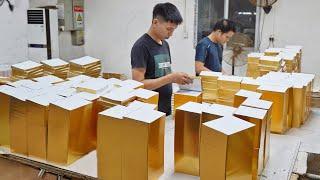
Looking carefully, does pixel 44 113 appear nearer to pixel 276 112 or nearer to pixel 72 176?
pixel 72 176

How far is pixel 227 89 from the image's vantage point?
1.89 meters

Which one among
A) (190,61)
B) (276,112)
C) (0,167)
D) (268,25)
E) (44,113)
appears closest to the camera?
(44,113)

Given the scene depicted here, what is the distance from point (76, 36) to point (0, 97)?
427 cm

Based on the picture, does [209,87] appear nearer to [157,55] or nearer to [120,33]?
[157,55]

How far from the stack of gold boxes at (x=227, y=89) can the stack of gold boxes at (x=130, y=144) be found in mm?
719

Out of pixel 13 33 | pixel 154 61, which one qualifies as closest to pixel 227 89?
pixel 154 61

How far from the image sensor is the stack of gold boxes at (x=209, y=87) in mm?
1929

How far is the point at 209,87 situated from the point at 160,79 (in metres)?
0.36

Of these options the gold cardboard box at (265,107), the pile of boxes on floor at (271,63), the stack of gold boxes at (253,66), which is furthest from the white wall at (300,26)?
the gold cardboard box at (265,107)

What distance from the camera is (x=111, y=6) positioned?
558cm

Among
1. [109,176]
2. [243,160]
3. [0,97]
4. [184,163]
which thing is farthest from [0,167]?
[243,160]

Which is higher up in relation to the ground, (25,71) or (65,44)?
(65,44)

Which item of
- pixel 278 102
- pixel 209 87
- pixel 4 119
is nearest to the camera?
pixel 4 119

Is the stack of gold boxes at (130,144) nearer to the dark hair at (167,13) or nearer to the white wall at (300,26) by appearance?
the dark hair at (167,13)
